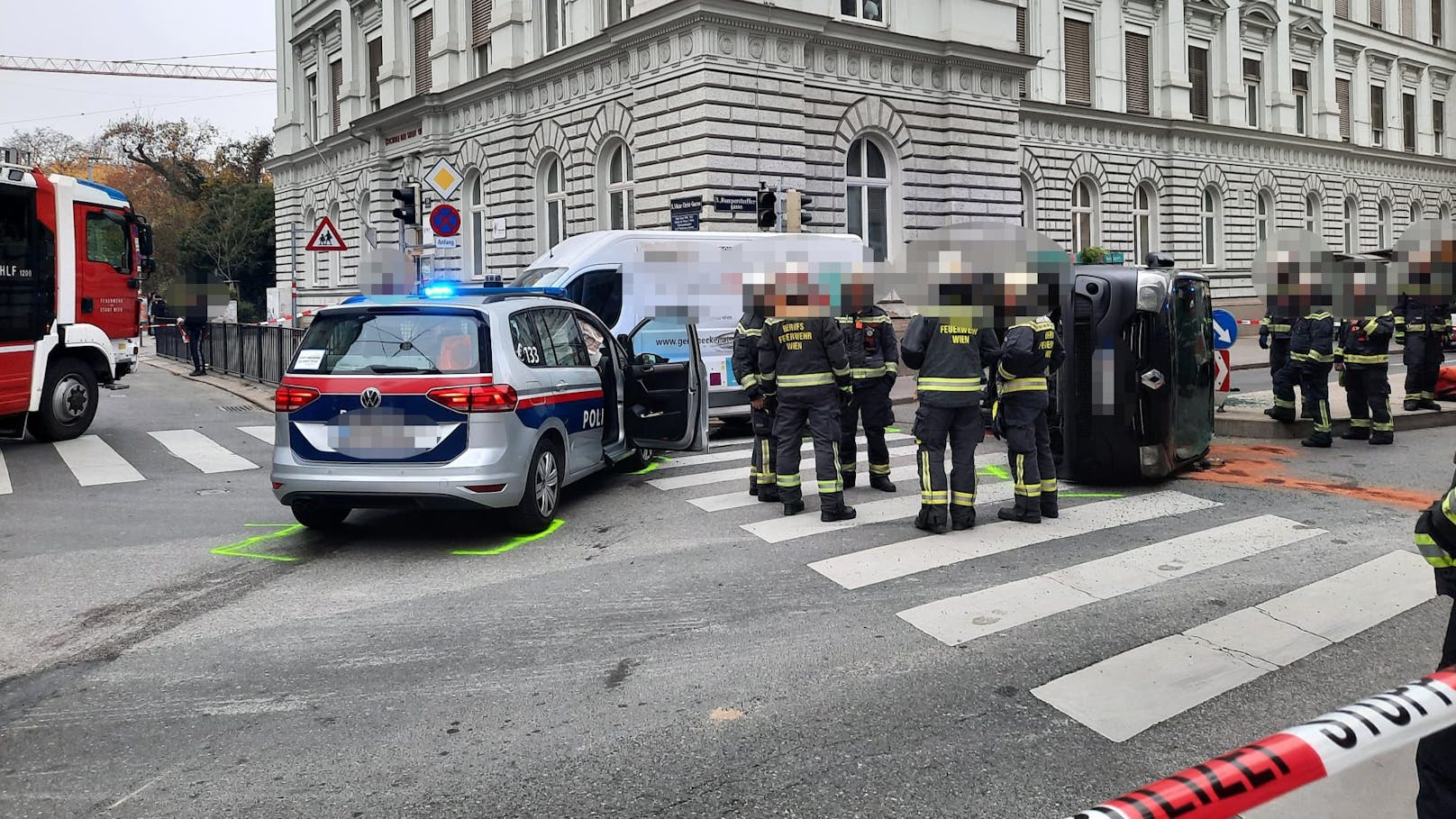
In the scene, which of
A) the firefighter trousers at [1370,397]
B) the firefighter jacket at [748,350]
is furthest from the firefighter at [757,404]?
the firefighter trousers at [1370,397]

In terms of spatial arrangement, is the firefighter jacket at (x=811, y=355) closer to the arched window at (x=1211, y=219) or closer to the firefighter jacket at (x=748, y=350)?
the firefighter jacket at (x=748, y=350)

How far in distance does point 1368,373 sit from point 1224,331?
6.18ft

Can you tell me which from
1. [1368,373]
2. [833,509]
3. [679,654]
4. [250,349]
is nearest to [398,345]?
[833,509]

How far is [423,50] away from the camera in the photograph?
32.1 metres

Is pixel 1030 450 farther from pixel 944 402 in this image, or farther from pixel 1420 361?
pixel 1420 361

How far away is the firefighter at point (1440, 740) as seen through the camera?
104 inches

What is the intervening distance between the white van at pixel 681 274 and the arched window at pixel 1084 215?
21.6 metres

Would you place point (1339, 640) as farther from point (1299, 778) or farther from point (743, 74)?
point (743, 74)

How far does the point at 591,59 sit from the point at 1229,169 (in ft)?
76.2

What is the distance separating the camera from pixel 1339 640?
198 inches

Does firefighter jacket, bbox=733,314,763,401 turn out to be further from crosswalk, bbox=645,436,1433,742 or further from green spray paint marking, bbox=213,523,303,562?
green spray paint marking, bbox=213,523,303,562


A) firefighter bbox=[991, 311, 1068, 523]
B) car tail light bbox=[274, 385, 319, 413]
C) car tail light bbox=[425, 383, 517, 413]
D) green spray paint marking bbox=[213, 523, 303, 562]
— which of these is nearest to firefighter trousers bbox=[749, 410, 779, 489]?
firefighter bbox=[991, 311, 1068, 523]

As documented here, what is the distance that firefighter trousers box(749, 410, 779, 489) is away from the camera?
8367mm

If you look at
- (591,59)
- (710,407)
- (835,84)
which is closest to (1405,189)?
(835,84)
